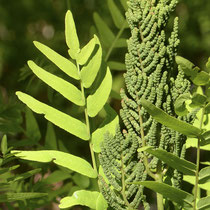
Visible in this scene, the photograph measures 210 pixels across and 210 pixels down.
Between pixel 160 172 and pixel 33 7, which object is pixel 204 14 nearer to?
pixel 33 7

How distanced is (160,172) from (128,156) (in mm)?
48

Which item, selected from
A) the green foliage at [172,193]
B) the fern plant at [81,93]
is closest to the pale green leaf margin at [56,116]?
the fern plant at [81,93]

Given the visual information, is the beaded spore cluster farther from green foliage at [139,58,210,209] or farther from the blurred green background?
the blurred green background

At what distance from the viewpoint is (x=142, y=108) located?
1.83 feet

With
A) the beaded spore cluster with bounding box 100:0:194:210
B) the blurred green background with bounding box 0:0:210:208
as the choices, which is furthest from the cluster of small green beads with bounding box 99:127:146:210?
the blurred green background with bounding box 0:0:210:208

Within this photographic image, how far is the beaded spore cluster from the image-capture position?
56 centimetres

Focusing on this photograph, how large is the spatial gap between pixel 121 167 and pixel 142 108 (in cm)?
→ 8

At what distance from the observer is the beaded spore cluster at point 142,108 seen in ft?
1.83

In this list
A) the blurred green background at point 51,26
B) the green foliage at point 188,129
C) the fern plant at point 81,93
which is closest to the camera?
the green foliage at point 188,129

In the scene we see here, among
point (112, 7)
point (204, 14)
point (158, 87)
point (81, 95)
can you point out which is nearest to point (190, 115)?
point (158, 87)

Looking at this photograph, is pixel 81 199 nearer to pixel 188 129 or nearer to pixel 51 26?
pixel 188 129

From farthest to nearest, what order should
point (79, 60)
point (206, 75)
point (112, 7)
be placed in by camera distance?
point (112, 7)
point (79, 60)
point (206, 75)

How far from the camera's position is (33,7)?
6.70 feet

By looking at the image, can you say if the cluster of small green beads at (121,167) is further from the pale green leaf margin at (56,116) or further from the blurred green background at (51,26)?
the blurred green background at (51,26)
